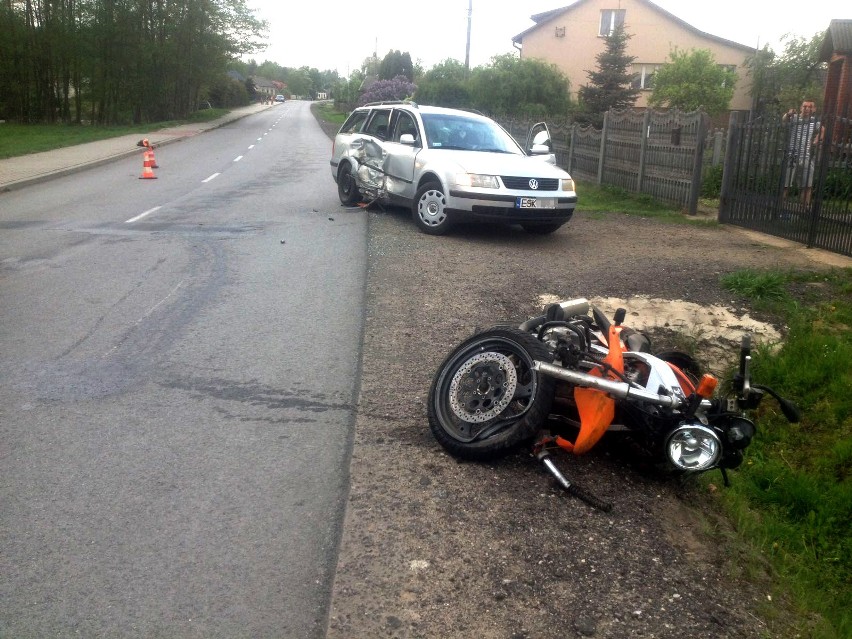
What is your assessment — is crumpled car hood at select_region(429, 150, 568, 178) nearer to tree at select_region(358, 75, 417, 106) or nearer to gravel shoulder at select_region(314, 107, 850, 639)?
gravel shoulder at select_region(314, 107, 850, 639)

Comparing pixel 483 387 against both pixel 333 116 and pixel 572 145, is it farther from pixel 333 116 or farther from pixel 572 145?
pixel 333 116

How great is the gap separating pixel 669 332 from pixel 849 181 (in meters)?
4.30

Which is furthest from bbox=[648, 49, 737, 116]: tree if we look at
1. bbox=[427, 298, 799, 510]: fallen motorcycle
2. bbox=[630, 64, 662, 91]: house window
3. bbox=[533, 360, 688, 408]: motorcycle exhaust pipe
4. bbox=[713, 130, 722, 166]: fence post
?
bbox=[533, 360, 688, 408]: motorcycle exhaust pipe

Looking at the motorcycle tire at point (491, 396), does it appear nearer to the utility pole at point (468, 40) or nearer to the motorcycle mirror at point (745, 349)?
the motorcycle mirror at point (745, 349)

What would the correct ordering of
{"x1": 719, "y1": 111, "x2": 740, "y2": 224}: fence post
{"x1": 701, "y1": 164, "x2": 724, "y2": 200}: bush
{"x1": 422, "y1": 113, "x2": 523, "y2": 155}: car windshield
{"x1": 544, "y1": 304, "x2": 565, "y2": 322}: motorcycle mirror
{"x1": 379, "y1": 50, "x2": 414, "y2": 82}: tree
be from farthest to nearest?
{"x1": 379, "y1": 50, "x2": 414, "y2": 82}: tree, {"x1": 701, "y1": 164, "x2": 724, "y2": 200}: bush, {"x1": 719, "y1": 111, "x2": 740, "y2": 224}: fence post, {"x1": 422, "y1": 113, "x2": 523, "y2": 155}: car windshield, {"x1": 544, "y1": 304, "x2": 565, "y2": 322}: motorcycle mirror

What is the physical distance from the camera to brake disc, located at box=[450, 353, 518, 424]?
15.1 feet

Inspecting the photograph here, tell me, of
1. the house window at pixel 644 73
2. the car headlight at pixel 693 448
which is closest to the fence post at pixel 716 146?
the car headlight at pixel 693 448

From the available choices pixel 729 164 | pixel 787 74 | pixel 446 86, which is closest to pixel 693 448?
pixel 729 164

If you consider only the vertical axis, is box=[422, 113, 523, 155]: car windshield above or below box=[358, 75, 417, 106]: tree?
below

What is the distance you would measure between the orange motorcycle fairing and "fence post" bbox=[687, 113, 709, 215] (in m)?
10.5

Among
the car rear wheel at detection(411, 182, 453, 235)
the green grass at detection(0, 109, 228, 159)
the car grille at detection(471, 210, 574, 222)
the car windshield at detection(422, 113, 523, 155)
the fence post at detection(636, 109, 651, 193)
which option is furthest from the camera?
the green grass at detection(0, 109, 228, 159)

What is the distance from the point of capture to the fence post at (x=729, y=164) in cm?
1300

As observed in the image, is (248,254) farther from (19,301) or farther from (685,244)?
(685,244)

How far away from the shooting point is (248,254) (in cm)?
1069
